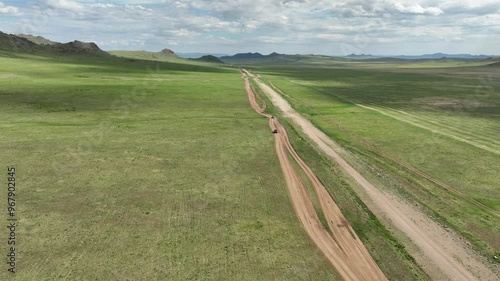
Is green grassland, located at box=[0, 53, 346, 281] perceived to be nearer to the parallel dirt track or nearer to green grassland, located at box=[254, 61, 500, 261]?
the parallel dirt track

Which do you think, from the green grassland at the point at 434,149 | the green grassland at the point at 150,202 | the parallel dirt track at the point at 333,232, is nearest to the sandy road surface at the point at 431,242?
the green grassland at the point at 434,149

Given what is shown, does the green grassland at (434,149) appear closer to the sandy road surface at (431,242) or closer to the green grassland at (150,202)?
the sandy road surface at (431,242)

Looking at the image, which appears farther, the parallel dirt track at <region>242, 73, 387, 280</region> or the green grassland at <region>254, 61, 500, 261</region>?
the green grassland at <region>254, 61, 500, 261</region>

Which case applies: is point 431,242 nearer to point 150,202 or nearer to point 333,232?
point 333,232

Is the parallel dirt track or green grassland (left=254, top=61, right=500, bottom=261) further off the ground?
green grassland (left=254, top=61, right=500, bottom=261)

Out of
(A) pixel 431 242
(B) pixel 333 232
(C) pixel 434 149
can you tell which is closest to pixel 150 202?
(B) pixel 333 232

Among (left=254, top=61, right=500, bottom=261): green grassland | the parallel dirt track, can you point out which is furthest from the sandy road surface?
the parallel dirt track

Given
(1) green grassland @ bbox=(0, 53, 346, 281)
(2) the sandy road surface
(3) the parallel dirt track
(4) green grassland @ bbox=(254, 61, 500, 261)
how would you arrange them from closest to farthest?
(1) green grassland @ bbox=(0, 53, 346, 281)
(3) the parallel dirt track
(2) the sandy road surface
(4) green grassland @ bbox=(254, 61, 500, 261)

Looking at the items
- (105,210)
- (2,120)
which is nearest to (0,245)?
(105,210)
